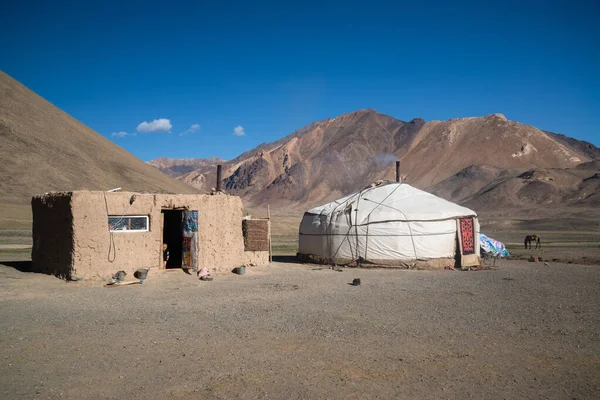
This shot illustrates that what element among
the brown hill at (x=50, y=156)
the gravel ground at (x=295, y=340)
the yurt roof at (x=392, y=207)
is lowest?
the gravel ground at (x=295, y=340)

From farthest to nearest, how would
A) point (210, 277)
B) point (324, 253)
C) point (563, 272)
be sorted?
point (324, 253), point (563, 272), point (210, 277)

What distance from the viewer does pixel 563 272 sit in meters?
13.6

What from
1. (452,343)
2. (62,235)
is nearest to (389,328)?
(452,343)

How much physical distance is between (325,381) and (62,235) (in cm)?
810

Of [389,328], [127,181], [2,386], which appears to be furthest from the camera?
[127,181]

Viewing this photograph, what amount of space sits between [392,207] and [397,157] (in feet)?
247

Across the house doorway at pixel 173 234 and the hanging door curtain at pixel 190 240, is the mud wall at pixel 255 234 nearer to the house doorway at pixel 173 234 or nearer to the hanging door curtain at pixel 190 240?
the hanging door curtain at pixel 190 240

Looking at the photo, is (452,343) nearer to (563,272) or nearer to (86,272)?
(86,272)

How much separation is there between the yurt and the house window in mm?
6012

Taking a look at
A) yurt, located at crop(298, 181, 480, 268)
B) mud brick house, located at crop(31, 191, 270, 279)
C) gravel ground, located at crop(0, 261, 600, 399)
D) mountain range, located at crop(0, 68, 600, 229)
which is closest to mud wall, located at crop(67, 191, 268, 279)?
mud brick house, located at crop(31, 191, 270, 279)

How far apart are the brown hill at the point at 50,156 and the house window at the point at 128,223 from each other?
3083cm

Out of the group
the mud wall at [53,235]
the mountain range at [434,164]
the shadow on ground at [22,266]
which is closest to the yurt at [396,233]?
the mud wall at [53,235]

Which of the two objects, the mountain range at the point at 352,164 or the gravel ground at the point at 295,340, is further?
Answer: the mountain range at the point at 352,164

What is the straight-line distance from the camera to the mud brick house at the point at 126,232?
10.4 metres
